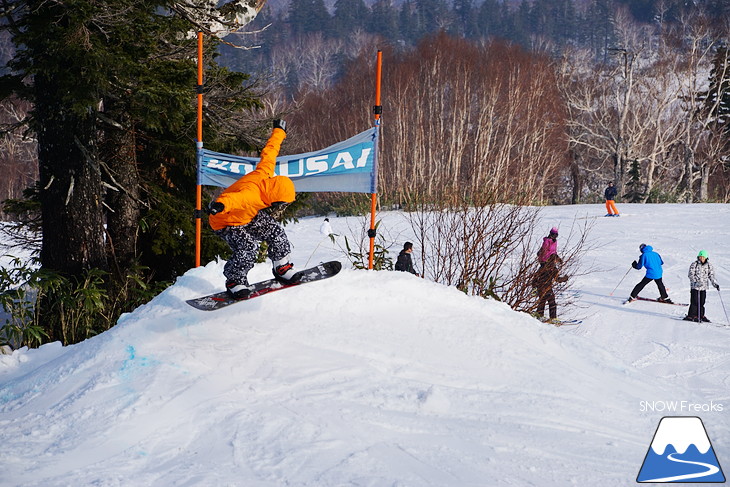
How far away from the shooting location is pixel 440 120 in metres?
29.0

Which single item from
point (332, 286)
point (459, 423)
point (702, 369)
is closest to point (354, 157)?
point (332, 286)

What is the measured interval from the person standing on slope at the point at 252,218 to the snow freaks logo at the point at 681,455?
309 centimetres

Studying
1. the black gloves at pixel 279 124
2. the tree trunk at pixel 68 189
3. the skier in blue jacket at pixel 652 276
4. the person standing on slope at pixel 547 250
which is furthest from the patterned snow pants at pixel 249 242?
the skier in blue jacket at pixel 652 276

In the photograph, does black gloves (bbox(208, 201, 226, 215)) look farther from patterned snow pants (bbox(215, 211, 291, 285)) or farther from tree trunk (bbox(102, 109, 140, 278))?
tree trunk (bbox(102, 109, 140, 278))

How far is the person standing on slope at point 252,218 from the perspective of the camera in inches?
201

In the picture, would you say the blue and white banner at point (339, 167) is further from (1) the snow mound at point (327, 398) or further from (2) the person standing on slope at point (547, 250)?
(2) the person standing on slope at point (547, 250)

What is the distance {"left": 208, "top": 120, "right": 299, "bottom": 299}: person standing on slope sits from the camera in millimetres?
5109

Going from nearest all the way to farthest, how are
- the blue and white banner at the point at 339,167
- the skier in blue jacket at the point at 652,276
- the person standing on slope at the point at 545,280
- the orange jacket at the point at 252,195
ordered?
the orange jacket at the point at 252,195 → the blue and white banner at the point at 339,167 → the person standing on slope at the point at 545,280 → the skier in blue jacket at the point at 652,276

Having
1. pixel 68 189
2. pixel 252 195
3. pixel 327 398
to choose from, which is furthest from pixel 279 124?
pixel 68 189

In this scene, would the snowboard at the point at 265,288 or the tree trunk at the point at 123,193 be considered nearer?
the snowboard at the point at 265,288

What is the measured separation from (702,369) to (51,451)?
7918mm

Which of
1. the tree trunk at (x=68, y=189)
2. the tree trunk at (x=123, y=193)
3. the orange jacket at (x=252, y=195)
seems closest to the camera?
the orange jacket at (x=252, y=195)

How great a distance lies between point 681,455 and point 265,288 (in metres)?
3.37

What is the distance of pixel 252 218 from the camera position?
5.31 m
